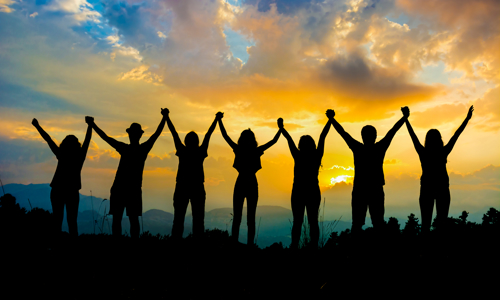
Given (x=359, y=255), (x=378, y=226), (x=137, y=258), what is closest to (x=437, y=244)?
(x=378, y=226)

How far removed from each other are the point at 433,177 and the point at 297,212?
10.2ft

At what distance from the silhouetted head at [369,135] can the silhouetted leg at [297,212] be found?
178 centimetres

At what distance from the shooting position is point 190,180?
6582mm

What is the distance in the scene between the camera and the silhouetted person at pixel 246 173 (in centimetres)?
658

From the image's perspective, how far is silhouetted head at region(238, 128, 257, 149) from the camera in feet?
22.5

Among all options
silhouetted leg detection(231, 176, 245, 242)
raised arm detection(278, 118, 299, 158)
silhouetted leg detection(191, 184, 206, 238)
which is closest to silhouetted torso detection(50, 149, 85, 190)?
silhouetted leg detection(191, 184, 206, 238)

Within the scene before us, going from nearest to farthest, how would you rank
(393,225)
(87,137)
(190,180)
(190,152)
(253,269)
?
(253,269), (190,180), (190,152), (87,137), (393,225)

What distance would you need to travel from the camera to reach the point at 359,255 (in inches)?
224

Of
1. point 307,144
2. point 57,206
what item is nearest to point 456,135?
point 307,144

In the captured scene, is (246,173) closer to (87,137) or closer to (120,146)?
(120,146)

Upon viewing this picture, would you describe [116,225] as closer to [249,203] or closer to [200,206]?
[200,206]

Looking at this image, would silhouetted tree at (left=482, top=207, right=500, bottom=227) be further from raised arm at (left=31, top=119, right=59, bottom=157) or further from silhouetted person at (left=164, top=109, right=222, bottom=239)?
raised arm at (left=31, top=119, right=59, bottom=157)

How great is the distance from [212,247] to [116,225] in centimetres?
228

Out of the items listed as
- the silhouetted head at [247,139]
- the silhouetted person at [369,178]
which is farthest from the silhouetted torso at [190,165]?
the silhouetted person at [369,178]
